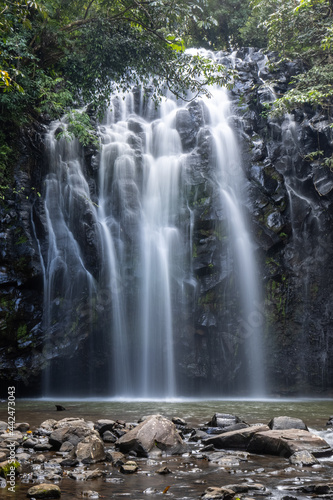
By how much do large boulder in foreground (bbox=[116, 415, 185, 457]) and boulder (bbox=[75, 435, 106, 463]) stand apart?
39cm

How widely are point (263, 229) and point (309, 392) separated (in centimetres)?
566

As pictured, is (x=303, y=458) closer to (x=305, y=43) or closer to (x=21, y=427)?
(x=21, y=427)

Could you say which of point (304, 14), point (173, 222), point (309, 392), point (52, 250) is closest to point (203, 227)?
point (173, 222)

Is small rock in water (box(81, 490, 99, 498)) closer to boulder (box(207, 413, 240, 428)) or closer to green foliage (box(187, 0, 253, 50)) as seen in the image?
boulder (box(207, 413, 240, 428))

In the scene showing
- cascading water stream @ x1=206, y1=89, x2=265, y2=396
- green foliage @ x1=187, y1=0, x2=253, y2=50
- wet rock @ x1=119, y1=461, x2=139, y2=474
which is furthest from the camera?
green foliage @ x1=187, y1=0, x2=253, y2=50

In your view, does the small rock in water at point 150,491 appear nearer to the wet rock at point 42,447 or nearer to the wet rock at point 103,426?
the wet rock at point 42,447

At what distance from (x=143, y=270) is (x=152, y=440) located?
9.30 metres

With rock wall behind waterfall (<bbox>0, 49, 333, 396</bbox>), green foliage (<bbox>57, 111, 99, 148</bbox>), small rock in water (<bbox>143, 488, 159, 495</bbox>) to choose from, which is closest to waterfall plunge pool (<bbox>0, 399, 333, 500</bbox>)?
small rock in water (<bbox>143, 488, 159, 495</bbox>)

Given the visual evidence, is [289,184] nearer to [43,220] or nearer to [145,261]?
[145,261]

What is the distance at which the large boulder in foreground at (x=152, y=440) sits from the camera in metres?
5.04

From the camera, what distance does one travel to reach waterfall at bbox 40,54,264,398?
44.8 ft

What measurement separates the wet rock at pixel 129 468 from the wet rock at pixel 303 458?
5.67ft

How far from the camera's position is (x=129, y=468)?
431 cm

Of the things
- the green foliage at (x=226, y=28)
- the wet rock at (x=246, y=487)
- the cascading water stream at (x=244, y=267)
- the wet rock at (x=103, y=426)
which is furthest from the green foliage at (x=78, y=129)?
the green foliage at (x=226, y=28)
